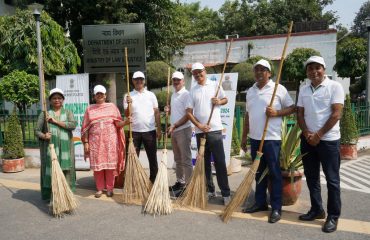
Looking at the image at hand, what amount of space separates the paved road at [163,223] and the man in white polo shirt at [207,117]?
0.52m

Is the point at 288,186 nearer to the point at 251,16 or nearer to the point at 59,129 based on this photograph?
the point at 59,129

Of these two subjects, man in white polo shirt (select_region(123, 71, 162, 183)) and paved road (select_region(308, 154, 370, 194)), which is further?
paved road (select_region(308, 154, 370, 194))

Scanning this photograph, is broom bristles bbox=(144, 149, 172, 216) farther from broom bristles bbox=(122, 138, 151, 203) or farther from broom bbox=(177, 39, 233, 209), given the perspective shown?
broom bristles bbox=(122, 138, 151, 203)

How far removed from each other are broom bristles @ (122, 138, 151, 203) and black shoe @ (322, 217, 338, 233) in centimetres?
228

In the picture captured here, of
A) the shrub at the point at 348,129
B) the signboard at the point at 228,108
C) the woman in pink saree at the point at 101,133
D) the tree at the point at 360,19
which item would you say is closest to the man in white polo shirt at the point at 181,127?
the woman in pink saree at the point at 101,133

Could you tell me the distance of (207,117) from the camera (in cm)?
466

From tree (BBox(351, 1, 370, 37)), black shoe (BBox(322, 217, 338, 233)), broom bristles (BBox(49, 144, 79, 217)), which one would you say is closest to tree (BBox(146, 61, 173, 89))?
broom bristles (BBox(49, 144, 79, 217))

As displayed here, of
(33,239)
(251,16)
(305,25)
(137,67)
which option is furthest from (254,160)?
(251,16)

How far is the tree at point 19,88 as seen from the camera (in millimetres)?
9281

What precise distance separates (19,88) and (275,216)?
7673mm

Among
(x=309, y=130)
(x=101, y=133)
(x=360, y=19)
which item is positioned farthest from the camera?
(x=360, y=19)

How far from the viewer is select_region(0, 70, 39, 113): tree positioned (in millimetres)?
9281

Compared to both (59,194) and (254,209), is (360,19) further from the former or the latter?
(59,194)

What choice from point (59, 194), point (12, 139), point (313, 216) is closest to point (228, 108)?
point (313, 216)
